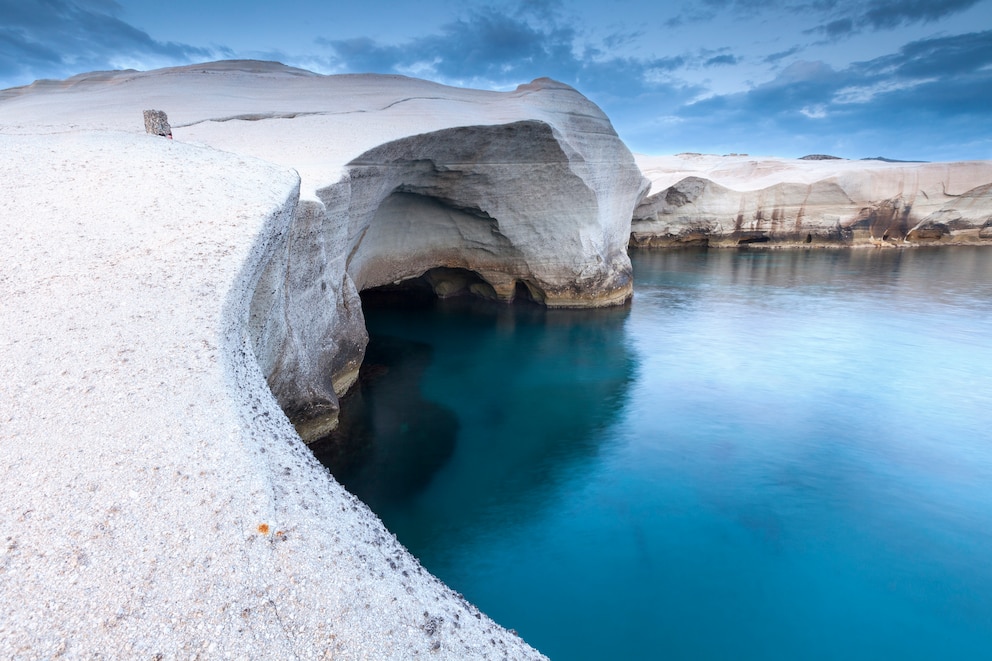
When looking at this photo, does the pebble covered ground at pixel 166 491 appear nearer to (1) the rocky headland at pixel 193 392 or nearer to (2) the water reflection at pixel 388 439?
(1) the rocky headland at pixel 193 392

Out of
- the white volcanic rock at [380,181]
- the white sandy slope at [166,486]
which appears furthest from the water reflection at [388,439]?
the white sandy slope at [166,486]

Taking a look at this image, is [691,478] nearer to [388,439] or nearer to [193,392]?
[388,439]

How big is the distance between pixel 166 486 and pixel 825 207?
28218mm

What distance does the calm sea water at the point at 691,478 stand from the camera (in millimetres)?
4691

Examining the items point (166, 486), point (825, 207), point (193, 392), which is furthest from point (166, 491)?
point (825, 207)

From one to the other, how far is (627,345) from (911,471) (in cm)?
522

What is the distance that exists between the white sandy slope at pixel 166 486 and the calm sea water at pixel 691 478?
105 inches

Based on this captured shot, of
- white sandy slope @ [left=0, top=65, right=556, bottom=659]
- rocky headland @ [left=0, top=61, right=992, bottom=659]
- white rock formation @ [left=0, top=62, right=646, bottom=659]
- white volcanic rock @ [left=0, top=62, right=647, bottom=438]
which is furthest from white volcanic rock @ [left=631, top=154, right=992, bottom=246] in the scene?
white sandy slope @ [left=0, top=65, right=556, bottom=659]

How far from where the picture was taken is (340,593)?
7.01ft

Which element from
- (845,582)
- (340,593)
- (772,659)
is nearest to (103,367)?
(340,593)

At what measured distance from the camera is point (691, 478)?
662cm

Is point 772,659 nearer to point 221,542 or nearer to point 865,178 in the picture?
point 221,542

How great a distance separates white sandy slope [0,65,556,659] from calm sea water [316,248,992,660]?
2667mm

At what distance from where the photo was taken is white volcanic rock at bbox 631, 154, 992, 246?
24.4 m
